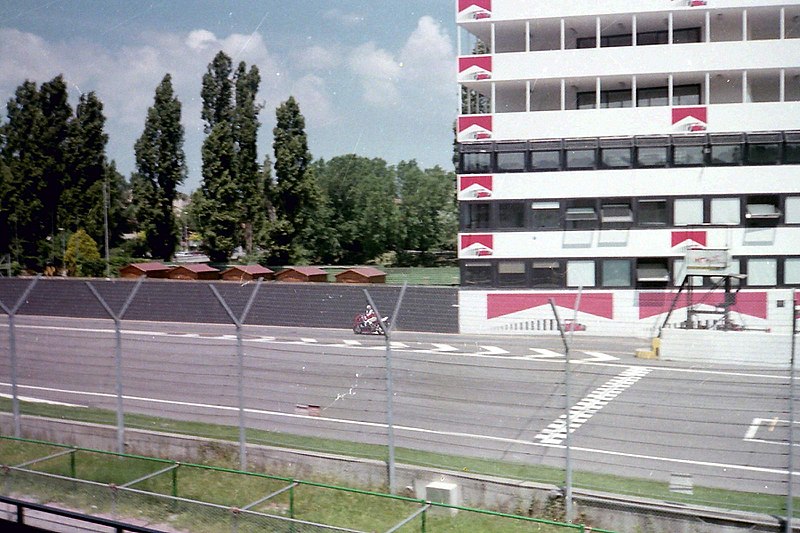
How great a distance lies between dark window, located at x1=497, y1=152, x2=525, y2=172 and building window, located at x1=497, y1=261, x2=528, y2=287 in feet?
8.08

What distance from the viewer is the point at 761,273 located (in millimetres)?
15602

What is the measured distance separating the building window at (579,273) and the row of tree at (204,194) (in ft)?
41.7

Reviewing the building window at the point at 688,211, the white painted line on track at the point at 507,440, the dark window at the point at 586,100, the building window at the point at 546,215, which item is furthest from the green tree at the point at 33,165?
the building window at the point at 688,211

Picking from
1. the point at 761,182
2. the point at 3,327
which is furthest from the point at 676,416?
the point at 3,327

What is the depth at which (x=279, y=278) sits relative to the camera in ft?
85.1

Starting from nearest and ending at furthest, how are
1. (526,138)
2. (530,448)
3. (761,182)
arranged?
(530,448) → (761,182) → (526,138)

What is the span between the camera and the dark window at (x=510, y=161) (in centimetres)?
1933

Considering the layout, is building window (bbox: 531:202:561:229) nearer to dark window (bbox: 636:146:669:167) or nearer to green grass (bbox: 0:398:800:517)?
dark window (bbox: 636:146:669:167)

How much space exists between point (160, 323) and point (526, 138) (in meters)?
10.7

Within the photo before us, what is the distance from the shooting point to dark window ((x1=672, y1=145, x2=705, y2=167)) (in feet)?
56.1

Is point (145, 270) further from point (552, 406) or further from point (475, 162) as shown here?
point (552, 406)

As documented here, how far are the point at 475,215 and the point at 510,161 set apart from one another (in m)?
1.71

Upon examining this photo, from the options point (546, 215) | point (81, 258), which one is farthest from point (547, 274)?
point (81, 258)

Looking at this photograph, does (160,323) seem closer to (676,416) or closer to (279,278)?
(279,278)
